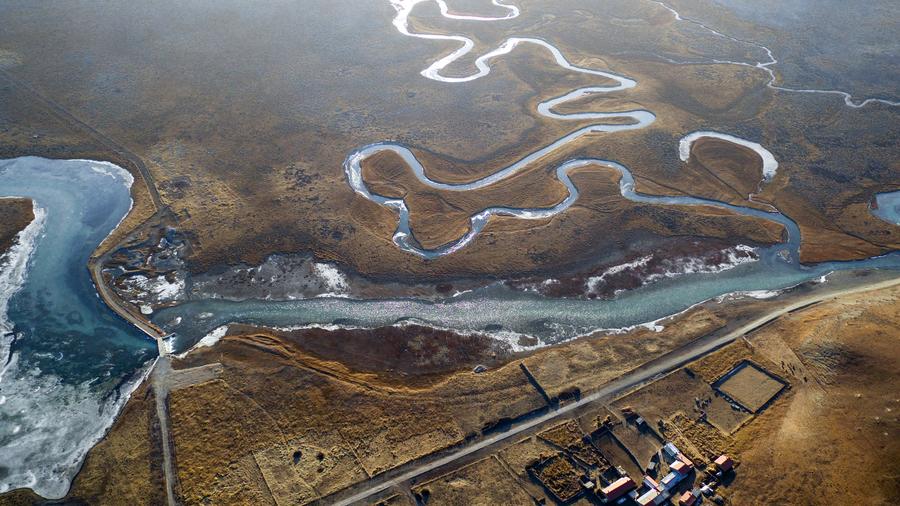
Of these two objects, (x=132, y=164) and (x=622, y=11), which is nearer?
(x=132, y=164)

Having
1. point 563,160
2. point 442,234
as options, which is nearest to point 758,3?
point 563,160

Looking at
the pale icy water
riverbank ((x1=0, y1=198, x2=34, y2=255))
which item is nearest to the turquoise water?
riverbank ((x1=0, y1=198, x2=34, y2=255))

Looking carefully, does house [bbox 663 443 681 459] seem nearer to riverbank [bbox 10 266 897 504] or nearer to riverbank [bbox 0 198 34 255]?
riverbank [bbox 10 266 897 504]

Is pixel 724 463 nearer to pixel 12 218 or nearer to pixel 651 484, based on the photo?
pixel 651 484

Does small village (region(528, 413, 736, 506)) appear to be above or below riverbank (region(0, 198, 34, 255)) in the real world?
above

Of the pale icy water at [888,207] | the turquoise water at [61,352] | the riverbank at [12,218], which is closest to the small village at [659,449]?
the pale icy water at [888,207]

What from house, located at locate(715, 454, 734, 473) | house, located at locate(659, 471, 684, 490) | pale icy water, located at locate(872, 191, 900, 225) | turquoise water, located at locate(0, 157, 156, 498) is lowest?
turquoise water, located at locate(0, 157, 156, 498)

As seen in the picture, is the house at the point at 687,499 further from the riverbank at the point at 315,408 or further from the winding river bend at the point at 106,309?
the winding river bend at the point at 106,309

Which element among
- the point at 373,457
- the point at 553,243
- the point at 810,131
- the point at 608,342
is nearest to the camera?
the point at 373,457

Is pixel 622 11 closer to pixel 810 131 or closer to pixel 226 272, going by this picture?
pixel 810 131
